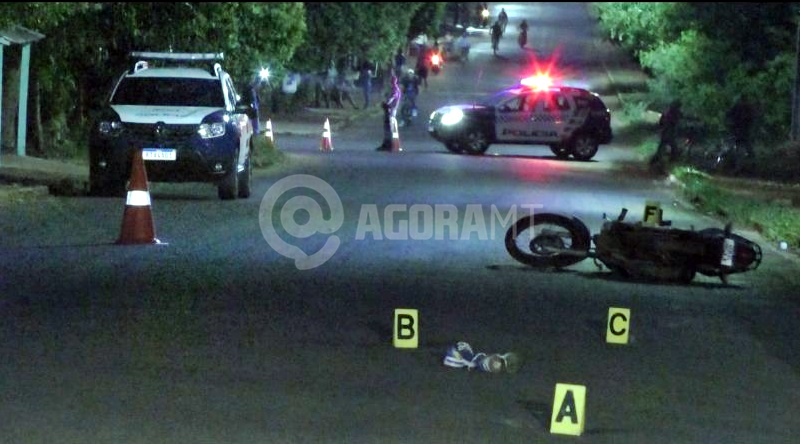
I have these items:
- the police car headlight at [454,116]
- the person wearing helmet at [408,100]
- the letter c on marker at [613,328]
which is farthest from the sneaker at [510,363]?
the person wearing helmet at [408,100]

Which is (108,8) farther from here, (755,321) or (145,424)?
(145,424)

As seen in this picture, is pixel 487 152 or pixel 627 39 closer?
pixel 487 152

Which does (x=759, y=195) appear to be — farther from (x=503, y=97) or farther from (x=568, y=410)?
(x=568, y=410)

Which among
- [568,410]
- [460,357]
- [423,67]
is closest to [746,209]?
[460,357]

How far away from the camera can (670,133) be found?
1284 inches

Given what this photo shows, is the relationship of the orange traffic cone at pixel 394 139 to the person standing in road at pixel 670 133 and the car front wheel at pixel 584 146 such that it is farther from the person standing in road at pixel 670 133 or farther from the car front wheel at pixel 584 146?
the person standing in road at pixel 670 133

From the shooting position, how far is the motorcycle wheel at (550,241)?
1466 centimetres

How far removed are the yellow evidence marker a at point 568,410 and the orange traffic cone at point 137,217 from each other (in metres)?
8.65

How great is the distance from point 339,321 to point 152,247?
4.69m

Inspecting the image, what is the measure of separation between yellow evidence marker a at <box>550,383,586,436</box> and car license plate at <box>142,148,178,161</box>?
13.7 m

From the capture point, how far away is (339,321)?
1143cm

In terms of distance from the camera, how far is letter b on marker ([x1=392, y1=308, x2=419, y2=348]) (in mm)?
10352

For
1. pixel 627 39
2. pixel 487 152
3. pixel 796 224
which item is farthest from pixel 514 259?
pixel 627 39

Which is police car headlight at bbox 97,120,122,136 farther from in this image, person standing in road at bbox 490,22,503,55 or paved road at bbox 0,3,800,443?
person standing in road at bbox 490,22,503,55
